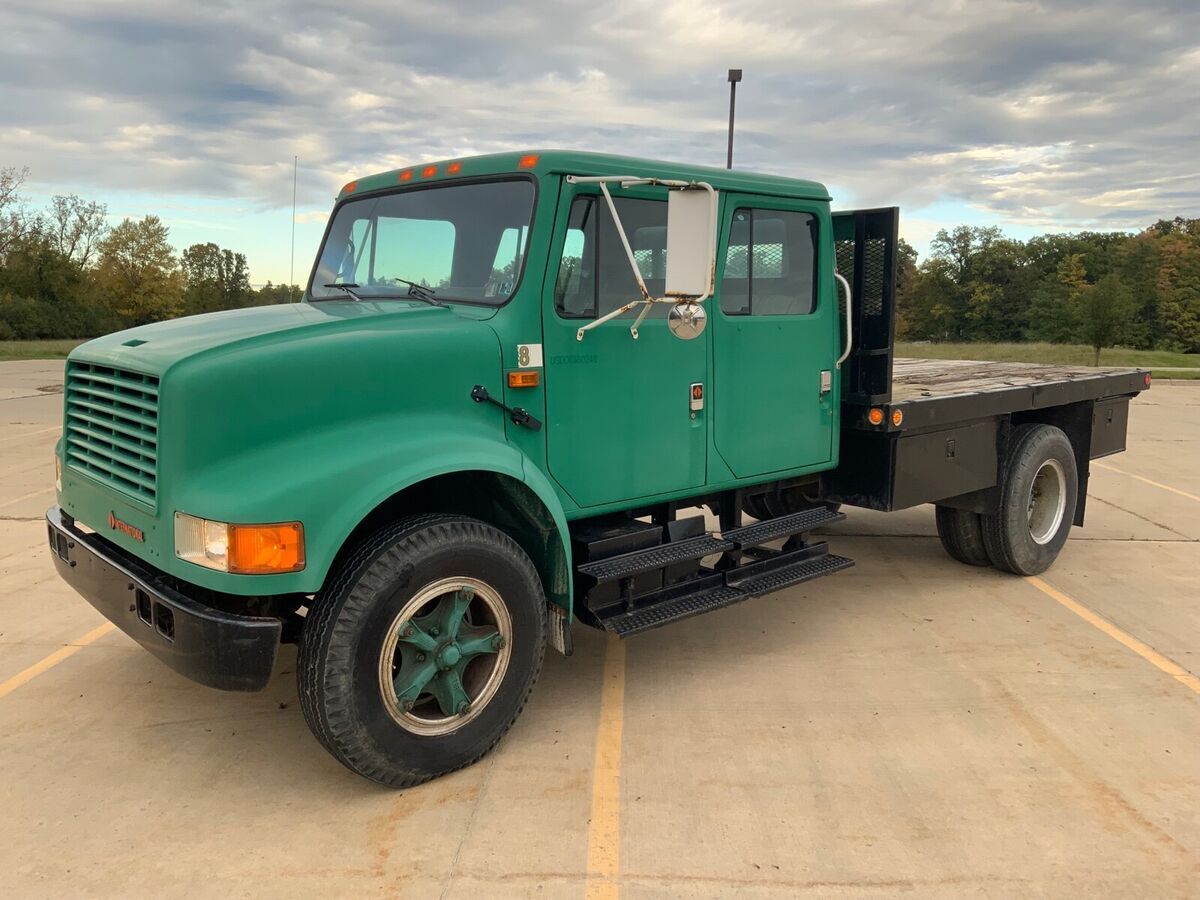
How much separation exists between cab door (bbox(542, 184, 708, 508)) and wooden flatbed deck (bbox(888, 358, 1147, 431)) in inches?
56.1

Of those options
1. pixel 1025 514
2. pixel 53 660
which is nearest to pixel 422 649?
pixel 53 660

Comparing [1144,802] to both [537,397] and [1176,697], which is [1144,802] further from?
[537,397]

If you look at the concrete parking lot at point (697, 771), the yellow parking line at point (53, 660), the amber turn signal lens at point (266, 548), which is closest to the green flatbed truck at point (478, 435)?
the amber turn signal lens at point (266, 548)

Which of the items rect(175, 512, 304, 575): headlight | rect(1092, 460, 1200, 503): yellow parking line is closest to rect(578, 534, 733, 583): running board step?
rect(175, 512, 304, 575): headlight

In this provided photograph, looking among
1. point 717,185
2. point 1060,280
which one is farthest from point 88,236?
point 1060,280

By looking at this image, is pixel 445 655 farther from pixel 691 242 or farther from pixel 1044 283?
pixel 1044 283

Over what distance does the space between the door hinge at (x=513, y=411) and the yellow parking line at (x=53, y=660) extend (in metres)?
2.72

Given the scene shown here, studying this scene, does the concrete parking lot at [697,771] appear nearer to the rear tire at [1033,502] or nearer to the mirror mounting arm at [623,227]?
the rear tire at [1033,502]

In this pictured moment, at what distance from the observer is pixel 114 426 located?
135 inches

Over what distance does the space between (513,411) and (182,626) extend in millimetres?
1411

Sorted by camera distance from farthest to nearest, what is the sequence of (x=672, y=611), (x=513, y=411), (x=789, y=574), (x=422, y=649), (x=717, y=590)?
(x=789, y=574) < (x=717, y=590) < (x=672, y=611) < (x=513, y=411) < (x=422, y=649)

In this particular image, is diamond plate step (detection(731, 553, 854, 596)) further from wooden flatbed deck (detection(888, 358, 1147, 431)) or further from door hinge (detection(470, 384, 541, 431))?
door hinge (detection(470, 384, 541, 431))

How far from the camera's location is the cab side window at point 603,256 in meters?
3.75

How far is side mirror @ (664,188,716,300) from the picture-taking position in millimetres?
3332
